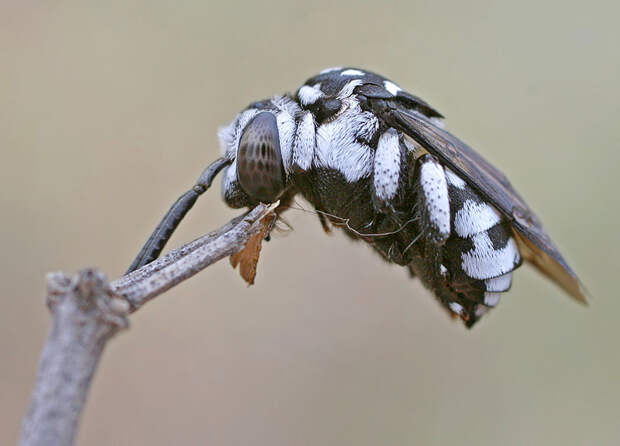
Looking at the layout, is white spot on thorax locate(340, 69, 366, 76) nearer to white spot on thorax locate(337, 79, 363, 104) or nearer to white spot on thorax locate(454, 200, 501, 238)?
white spot on thorax locate(337, 79, 363, 104)

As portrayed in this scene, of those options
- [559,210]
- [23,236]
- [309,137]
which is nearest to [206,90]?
[23,236]

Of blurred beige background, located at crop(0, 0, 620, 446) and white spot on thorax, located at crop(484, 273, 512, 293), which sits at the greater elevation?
blurred beige background, located at crop(0, 0, 620, 446)

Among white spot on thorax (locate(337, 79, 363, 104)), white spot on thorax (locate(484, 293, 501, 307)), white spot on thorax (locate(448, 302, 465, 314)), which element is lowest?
white spot on thorax (locate(484, 293, 501, 307))

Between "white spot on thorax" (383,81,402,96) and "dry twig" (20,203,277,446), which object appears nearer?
"dry twig" (20,203,277,446)

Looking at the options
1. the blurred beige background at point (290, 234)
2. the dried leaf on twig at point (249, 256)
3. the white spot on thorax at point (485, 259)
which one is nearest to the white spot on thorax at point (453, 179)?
the white spot on thorax at point (485, 259)

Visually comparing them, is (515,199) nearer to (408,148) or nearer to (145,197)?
(408,148)

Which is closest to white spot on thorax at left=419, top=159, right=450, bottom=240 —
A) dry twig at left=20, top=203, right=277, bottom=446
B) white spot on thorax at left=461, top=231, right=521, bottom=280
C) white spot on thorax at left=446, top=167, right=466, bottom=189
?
white spot on thorax at left=446, top=167, right=466, bottom=189

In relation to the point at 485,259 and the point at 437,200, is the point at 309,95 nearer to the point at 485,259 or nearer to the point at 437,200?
the point at 437,200
